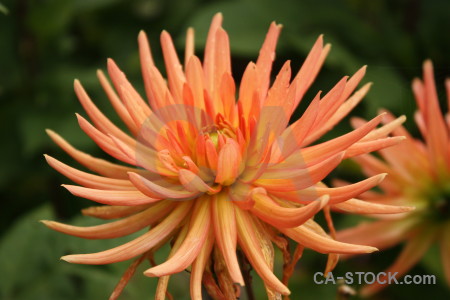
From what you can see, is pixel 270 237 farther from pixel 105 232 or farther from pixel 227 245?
pixel 105 232

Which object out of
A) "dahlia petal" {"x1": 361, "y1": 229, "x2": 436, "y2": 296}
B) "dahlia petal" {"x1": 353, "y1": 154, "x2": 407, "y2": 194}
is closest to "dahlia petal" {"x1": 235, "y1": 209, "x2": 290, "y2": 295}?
"dahlia petal" {"x1": 353, "y1": 154, "x2": 407, "y2": 194}

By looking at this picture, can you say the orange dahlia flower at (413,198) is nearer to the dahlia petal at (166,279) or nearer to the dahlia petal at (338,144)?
the dahlia petal at (338,144)

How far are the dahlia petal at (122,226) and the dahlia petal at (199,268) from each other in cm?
9

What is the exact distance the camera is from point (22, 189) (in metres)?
2.25

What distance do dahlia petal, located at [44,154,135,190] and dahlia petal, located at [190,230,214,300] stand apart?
150mm

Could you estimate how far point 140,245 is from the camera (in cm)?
95

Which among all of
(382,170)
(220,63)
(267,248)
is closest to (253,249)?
(267,248)

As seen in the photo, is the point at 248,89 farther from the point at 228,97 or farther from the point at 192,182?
the point at 192,182

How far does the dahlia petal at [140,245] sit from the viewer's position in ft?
3.02

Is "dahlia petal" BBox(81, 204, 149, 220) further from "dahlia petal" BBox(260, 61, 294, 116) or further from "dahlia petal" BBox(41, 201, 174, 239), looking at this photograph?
"dahlia petal" BBox(260, 61, 294, 116)

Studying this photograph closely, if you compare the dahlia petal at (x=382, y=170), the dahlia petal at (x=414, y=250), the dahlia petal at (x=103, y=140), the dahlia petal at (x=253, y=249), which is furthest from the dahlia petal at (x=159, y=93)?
the dahlia petal at (x=414, y=250)

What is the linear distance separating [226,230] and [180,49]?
54.2 inches

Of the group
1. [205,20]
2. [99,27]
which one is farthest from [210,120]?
[99,27]

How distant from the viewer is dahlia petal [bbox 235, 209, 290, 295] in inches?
34.2
